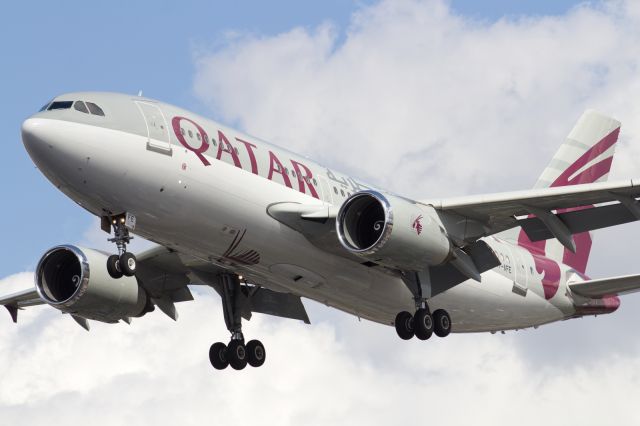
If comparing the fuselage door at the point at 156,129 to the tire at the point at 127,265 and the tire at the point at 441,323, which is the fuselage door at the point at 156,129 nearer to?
the tire at the point at 127,265

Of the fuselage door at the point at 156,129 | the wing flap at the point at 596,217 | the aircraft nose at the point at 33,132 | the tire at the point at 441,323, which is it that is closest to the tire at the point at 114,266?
the fuselage door at the point at 156,129

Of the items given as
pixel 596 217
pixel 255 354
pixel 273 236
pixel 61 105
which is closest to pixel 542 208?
pixel 596 217

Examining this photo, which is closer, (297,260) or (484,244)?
(297,260)

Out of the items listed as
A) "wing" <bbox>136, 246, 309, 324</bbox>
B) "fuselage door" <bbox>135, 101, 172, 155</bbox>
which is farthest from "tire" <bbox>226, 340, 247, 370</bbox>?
"fuselage door" <bbox>135, 101, 172, 155</bbox>

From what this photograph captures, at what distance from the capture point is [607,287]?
41.3 m

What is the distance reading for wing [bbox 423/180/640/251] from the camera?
1361 inches

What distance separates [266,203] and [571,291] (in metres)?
13.2

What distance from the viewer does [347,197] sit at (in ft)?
121

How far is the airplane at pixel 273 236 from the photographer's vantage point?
1256 inches

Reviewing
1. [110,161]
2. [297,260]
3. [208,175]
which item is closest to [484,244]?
[297,260]

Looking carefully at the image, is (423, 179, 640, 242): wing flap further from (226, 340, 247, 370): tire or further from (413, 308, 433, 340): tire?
(226, 340, 247, 370): tire

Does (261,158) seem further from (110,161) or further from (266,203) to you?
(110,161)

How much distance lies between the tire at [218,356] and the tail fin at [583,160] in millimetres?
11972

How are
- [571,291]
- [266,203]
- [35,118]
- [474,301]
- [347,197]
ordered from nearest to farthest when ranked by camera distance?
1. [35,118]
2. [266,203]
3. [347,197]
4. [474,301]
5. [571,291]
